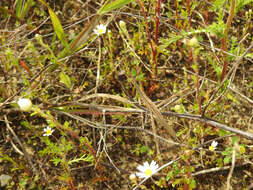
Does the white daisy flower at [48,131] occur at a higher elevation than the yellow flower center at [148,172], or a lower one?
higher

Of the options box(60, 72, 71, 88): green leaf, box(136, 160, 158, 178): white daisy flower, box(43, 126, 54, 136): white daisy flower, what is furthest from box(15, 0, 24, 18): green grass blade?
box(136, 160, 158, 178): white daisy flower

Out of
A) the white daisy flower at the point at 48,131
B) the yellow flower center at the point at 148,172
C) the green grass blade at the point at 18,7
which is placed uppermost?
the green grass blade at the point at 18,7

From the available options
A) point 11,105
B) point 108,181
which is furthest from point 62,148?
point 11,105

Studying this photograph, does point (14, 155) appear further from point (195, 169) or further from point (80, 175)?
point (195, 169)

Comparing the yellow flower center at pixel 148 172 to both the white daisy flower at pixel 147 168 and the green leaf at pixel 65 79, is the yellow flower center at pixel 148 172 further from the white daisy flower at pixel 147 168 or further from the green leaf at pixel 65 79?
the green leaf at pixel 65 79

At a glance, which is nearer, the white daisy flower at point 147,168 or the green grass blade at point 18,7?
the white daisy flower at point 147,168

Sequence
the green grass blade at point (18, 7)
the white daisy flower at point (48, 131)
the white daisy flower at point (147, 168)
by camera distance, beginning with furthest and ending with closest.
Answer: the green grass blade at point (18, 7) → the white daisy flower at point (48, 131) → the white daisy flower at point (147, 168)

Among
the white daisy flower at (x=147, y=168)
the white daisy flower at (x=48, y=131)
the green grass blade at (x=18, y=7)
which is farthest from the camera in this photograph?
the green grass blade at (x=18, y=7)

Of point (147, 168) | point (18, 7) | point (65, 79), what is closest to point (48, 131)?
point (65, 79)

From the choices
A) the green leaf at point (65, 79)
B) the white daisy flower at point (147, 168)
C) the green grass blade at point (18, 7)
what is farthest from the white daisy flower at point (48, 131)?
the green grass blade at point (18, 7)

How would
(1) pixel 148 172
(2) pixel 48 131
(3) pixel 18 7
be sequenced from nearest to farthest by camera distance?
1. (1) pixel 148 172
2. (2) pixel 48 131
3. (3) pixel 18 7

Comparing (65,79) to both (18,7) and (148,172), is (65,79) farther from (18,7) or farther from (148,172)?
(148,172)
